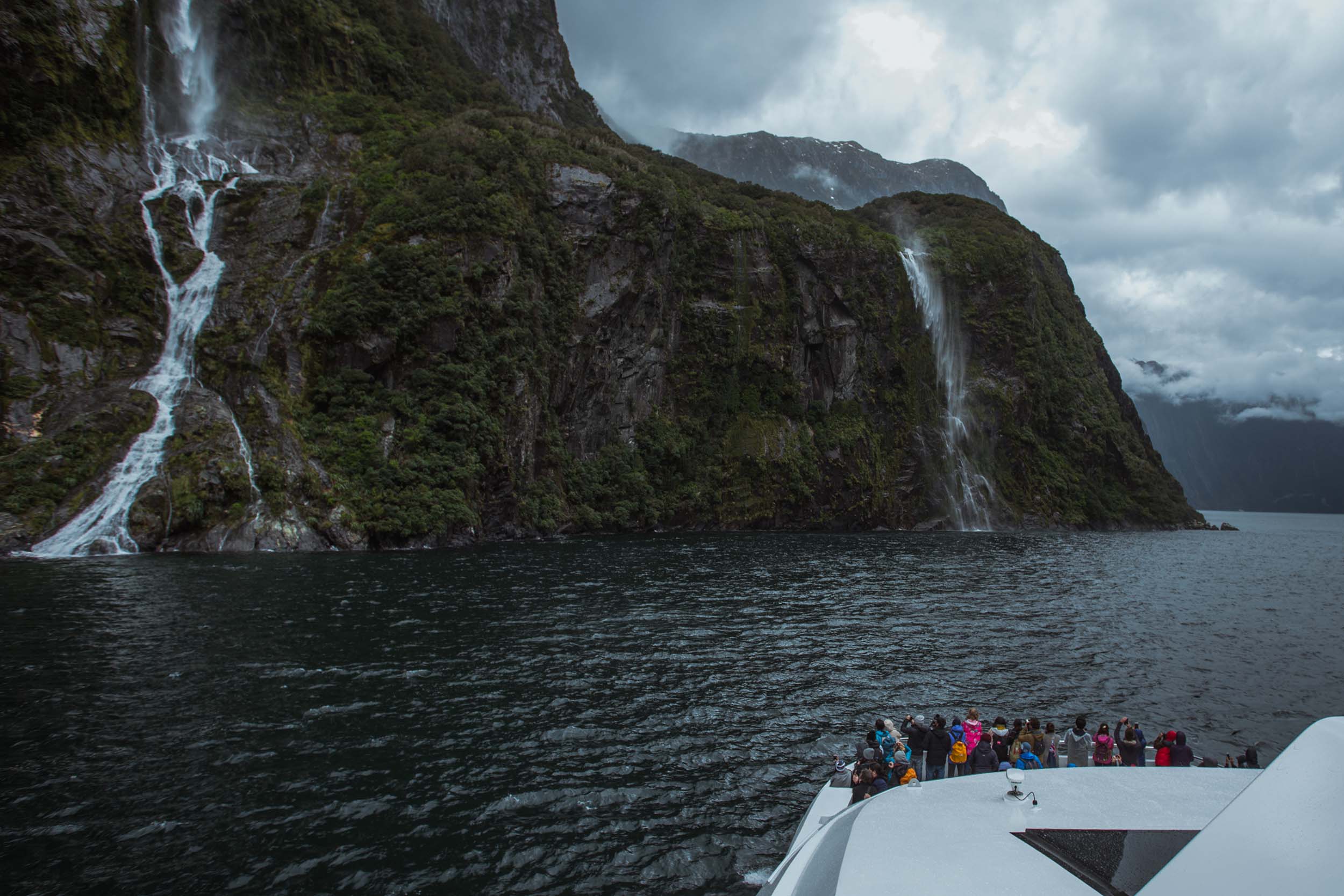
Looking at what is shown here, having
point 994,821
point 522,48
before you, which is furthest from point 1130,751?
point 522,48

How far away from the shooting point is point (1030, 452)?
8638 cm

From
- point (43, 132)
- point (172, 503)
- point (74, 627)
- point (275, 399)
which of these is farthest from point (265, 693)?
point (43, 132)

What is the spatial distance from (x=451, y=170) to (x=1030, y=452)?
73.8 m

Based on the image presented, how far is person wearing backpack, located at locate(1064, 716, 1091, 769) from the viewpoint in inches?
493

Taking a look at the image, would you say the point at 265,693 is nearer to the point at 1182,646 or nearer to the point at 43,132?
the point at 1182,646

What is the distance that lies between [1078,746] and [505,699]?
1163cm

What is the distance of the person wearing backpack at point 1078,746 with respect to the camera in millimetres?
12523

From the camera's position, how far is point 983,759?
1164cm

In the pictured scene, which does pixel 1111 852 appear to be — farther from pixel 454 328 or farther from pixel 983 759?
pixel 454 328

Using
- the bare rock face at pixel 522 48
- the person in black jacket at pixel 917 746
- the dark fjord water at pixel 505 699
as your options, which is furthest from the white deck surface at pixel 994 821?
the bare rock face at pixel 522 48

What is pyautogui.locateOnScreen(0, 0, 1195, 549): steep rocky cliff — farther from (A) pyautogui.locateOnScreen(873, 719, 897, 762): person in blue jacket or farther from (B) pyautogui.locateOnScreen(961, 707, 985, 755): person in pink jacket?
(B) pyautogui.locateOnScreen(961, 707, 985, 755): person in pink jacket

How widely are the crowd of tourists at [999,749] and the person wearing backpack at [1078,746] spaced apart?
10mm

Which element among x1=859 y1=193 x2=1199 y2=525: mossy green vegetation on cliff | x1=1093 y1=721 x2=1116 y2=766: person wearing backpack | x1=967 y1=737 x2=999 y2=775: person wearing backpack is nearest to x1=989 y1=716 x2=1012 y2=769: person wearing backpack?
x1=967 y1=737 x2=999 y2=775: person wearing backpack

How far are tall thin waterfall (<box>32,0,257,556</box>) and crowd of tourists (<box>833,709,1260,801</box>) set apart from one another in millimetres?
36544
